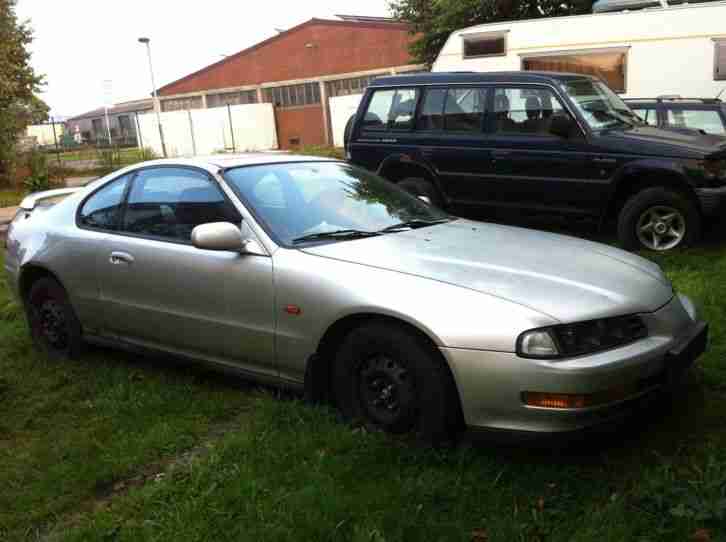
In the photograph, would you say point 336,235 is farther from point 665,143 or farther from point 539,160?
point 665,143

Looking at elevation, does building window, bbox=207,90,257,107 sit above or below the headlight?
above

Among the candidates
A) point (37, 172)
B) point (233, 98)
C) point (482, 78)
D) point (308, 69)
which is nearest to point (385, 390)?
point (482, 78)

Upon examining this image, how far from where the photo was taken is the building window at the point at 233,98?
42406 mm

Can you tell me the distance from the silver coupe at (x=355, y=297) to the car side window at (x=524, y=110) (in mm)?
3419

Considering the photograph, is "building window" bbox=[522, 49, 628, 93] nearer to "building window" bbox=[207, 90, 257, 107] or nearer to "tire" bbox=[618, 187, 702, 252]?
"tire" bbox=[618, 187, 702, 252]

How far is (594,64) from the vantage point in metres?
12.4

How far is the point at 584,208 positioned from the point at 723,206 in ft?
4.16

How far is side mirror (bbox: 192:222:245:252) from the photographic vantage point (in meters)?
3.75

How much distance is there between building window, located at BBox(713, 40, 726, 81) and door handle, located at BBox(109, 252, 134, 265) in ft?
33.8

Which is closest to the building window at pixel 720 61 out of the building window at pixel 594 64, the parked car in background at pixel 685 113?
the building window at pixel 594 64

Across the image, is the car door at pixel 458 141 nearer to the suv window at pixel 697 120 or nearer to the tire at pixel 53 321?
the suv window at pixel 697 120

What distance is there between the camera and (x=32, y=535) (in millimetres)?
3016

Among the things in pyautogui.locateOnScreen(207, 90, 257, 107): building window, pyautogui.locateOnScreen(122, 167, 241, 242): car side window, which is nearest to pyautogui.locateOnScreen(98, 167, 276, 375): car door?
pyautogui.locateOnScreen(122, 167, 241, 242): car side window

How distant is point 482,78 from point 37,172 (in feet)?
52.3
